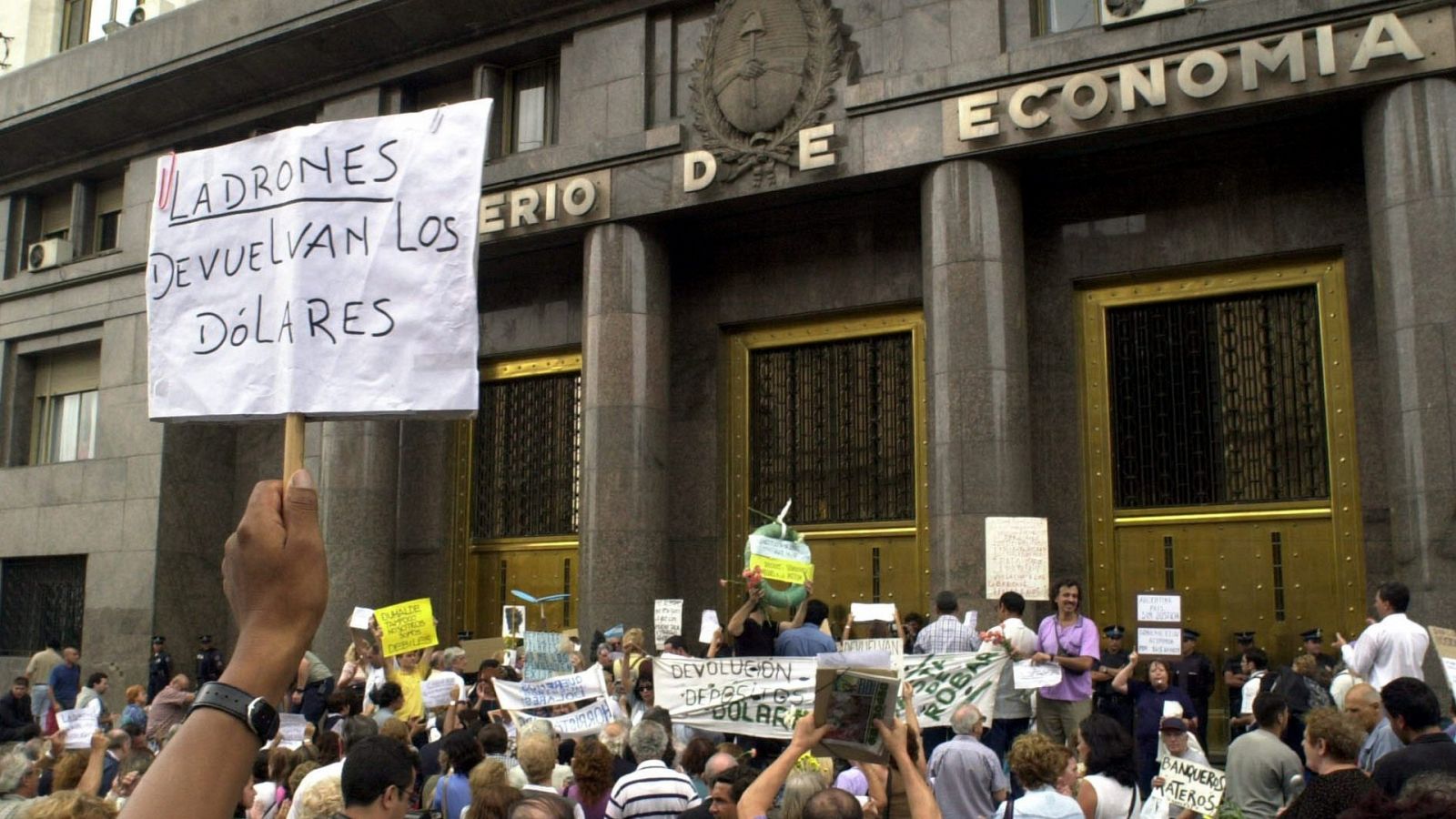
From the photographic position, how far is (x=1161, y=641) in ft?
44.3

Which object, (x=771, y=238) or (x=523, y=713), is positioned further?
(x=771, y=238)

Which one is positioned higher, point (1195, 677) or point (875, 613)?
point (875, 613)

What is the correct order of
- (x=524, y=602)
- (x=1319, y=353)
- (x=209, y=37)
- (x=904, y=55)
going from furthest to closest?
(x=209, y=37), (x=524, y=602), (x=904, y=55), (x=1319, y=353)

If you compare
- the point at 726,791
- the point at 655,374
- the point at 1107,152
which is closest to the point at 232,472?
the point at 655,374

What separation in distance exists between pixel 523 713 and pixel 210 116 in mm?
18015

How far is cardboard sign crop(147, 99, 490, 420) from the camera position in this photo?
4.93 m

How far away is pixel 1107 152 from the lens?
1722 cm

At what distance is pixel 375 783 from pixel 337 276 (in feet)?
6.04

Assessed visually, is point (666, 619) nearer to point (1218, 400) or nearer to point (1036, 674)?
point (1036, 674)

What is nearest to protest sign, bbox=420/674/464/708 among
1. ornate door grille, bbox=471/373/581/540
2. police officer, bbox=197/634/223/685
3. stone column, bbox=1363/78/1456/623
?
ornate door grille, bbox=471/373/581/540

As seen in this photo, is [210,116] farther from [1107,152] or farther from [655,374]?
[1107,152]

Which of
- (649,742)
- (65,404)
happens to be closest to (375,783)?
(649,742)

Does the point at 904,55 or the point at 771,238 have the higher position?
the point at 904,55

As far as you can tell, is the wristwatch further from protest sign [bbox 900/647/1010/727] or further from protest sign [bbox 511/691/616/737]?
protest sign [bbox 511/691/616/737]
